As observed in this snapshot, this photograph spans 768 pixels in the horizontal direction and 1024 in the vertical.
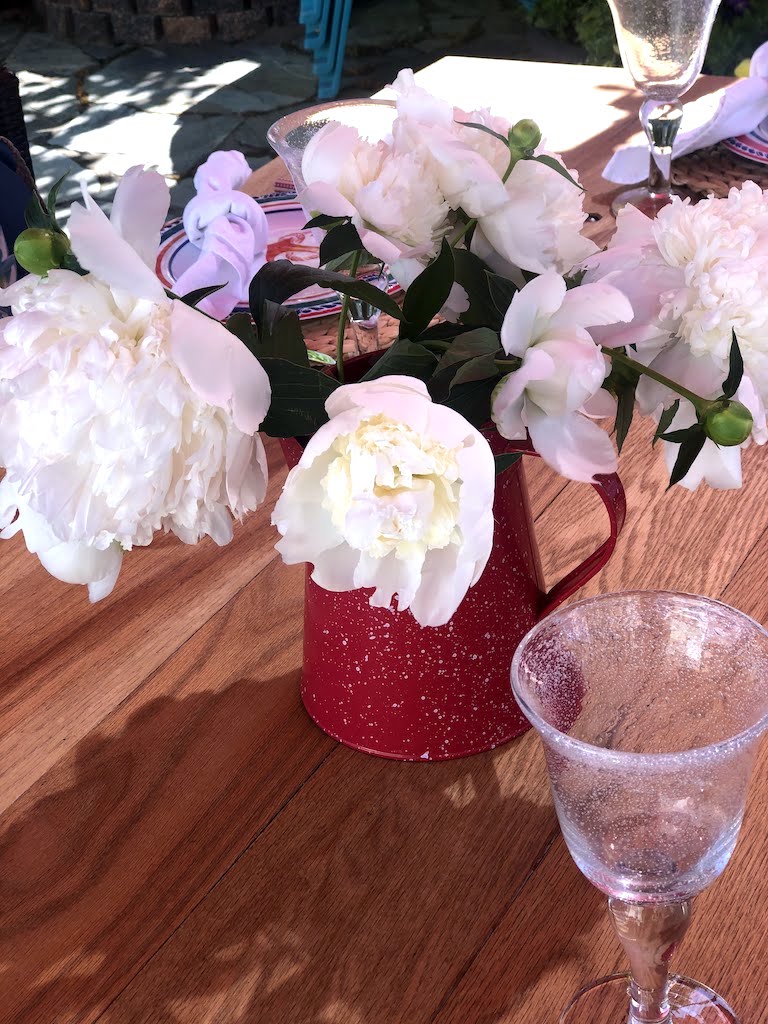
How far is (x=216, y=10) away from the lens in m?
4.82

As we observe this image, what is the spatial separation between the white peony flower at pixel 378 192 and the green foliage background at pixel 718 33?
3.06 meters

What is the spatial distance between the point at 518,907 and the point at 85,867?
0.21 m

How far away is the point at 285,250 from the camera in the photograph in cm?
111

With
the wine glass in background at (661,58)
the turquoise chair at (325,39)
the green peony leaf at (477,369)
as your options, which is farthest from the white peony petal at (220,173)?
the turquoise chair at (325,39)

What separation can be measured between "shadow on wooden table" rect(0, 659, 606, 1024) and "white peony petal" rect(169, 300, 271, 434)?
25 centimetres

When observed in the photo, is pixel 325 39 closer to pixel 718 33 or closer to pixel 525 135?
pixel 718 33

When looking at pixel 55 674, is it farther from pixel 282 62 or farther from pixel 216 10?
pixel 216 10

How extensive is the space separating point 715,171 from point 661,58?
15cm

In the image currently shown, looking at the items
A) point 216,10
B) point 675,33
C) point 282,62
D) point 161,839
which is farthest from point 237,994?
point 216,10

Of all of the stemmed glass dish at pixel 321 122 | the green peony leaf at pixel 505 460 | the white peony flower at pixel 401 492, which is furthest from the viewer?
the stemmed glass dish at pixel 321 122

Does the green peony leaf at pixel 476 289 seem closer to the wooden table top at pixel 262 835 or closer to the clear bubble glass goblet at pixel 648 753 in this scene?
the clear bubble glass goblet at pixel 648 753

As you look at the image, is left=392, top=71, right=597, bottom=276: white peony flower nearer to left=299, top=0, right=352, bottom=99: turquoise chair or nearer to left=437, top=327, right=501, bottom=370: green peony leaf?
left=437, top=327, right=501, bottom=370: green peony leaf

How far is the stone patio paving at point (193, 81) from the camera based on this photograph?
3.79 metres

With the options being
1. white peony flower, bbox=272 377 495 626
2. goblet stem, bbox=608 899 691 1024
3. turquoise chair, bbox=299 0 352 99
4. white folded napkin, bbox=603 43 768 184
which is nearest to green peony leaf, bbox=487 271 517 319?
white peony flower, bbox=272 377 495 626
